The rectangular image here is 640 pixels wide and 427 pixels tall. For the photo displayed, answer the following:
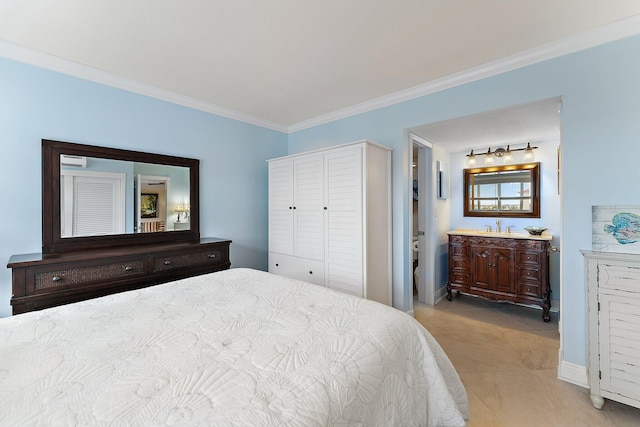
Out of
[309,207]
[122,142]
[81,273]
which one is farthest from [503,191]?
[81,273]

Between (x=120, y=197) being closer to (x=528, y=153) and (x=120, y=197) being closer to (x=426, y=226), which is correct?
(x=426, y=226)

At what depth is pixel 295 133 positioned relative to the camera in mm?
3990

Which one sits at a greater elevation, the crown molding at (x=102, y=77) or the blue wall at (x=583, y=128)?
the crown molding at (x=102, y=77)

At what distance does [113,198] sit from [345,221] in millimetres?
2238

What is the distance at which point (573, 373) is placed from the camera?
203 centimetres

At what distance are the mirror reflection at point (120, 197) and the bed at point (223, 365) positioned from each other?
1328mm

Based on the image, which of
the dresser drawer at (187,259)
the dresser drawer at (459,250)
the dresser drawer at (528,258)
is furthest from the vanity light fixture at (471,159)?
the dresser drawer at (187,259)

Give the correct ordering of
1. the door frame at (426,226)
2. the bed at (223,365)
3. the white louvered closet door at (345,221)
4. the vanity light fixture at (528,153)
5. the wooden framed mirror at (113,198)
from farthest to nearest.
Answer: the door frame at (426,226), the vanity light fixture at (528,153), the white louvered closet door at (345,221), the wooden framed mirror at (113,198), the bed at (223,365)

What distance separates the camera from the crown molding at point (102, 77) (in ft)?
6.75

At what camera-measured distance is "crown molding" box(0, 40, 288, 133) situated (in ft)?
6.75

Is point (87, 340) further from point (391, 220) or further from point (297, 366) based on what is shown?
point (391, 220)

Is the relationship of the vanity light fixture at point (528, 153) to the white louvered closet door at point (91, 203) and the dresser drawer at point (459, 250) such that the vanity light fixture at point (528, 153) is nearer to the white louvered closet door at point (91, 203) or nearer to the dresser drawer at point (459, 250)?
the dresser drawer at point (459, 250)

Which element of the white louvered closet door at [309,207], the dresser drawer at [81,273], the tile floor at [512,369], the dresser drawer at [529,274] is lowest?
the tile floor at [512,369]

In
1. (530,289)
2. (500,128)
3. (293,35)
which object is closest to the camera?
(293,35)
